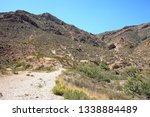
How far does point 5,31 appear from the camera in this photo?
205 ft

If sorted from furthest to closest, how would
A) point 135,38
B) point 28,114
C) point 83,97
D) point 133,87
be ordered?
point 135,38 < point 133,87 < point 83,97 < point 28,114

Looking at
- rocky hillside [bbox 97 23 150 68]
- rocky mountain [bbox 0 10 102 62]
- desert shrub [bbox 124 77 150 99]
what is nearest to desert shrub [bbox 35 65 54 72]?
rocky mountain [bbox 0 10 102 62]

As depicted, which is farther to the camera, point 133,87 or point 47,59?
point 47,59

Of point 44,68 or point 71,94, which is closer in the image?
point 71,94

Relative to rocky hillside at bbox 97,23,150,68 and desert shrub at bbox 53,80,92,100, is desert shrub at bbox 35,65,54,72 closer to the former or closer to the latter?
desert shrub at bbox 53,80,92,100

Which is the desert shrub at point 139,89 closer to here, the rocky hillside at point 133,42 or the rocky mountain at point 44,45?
the rocky mountain at point 44,45

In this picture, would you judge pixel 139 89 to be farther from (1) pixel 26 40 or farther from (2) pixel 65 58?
(1) pixel 26 40

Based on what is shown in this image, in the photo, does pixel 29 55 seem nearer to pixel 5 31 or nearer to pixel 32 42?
pixel 32 42

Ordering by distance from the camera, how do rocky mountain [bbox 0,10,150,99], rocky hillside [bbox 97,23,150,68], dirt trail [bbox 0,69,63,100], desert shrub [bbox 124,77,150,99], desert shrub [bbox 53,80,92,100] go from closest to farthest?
desert shrub [bbox 53,80,92,100], dirt trail [bbox 0,69,63,100], desert shrub [bbox 124,77,150,99], rocky mountain [bbox 0,10,150,99], rocky hillside [bbox 97,23,150,68]

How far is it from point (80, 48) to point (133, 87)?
39.5 metres

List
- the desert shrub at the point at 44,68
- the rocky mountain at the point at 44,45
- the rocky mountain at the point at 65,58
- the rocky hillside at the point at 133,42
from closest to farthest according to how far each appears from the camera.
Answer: the rocky mountain at the point at 65,58 → the desert shrub at the point at 44,68 → the rocky mountain at the point at 44,45 → the rocky hillside at the point at 133,42

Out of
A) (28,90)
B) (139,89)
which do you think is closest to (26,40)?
(139,89)

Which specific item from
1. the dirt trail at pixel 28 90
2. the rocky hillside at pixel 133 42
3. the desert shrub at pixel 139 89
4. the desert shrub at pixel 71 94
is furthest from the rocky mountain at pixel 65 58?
the desert shrub at pixel 71 94

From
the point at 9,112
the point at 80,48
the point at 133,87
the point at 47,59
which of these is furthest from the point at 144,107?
the point at 80,48
